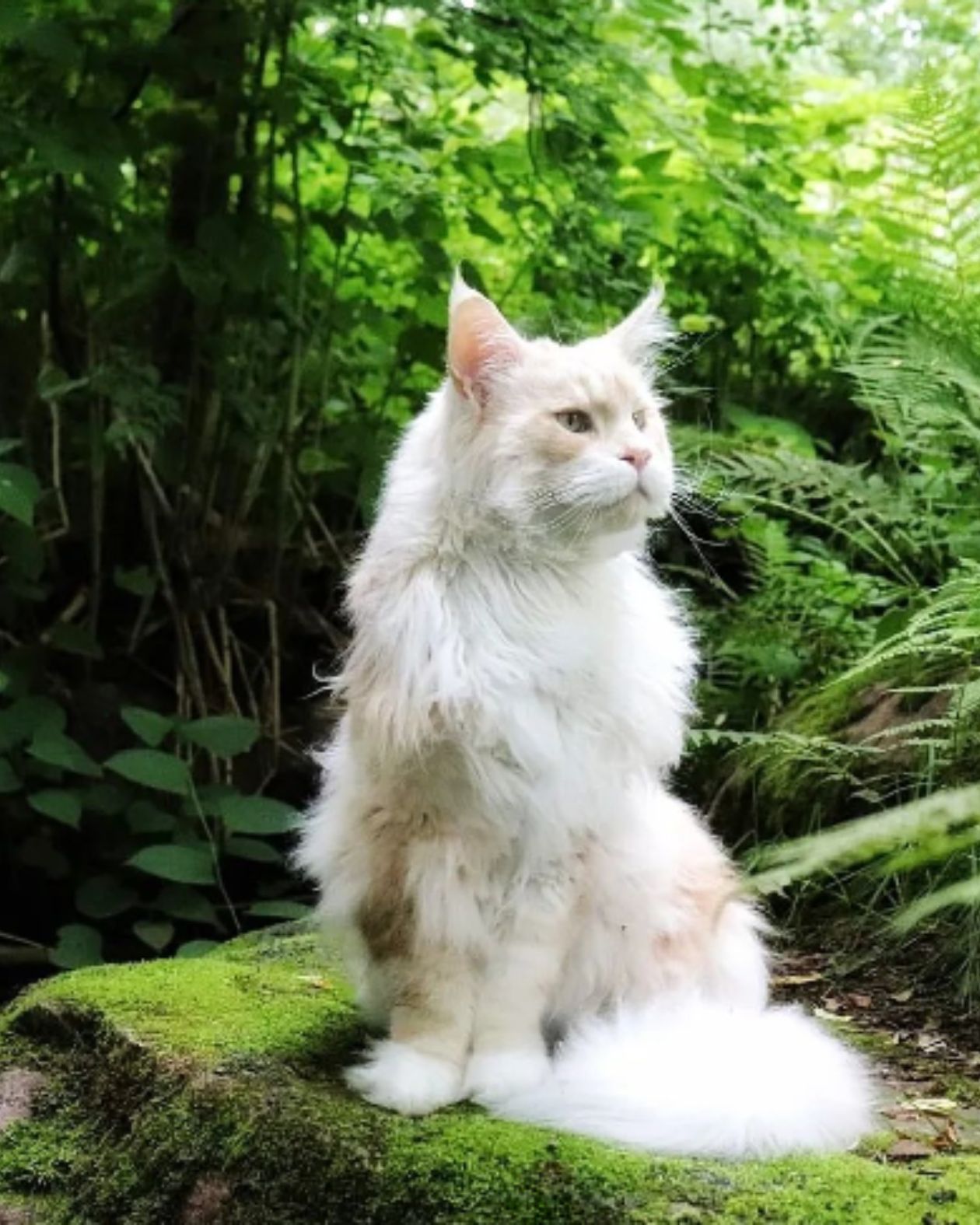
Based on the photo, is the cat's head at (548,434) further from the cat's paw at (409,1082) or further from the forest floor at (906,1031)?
the forest floor at (906,1031)

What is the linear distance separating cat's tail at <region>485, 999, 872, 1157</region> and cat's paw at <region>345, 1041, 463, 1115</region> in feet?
0.20

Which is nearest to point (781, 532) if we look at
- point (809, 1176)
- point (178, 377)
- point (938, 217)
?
point (938, 217)

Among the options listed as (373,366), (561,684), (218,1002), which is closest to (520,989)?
(561,684)

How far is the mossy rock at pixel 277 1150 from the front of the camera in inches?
62.7

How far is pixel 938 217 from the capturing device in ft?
9.14

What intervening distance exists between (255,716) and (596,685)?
2.24 m

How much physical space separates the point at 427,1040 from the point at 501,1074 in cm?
10

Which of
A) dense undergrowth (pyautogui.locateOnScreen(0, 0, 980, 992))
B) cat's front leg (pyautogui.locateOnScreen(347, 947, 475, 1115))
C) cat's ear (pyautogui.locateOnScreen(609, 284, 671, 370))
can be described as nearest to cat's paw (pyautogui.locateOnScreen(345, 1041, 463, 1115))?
cat's front leg (pyautogui.locateOnScreen(347, 947, 475, 1115))

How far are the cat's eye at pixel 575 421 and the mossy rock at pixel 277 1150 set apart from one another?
0.79m

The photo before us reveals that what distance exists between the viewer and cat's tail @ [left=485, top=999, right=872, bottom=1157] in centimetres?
169

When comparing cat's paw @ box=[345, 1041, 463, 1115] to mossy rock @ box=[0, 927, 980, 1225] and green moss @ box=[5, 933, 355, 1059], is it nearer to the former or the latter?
mossy rock @ box=[0, 927, 980, 1225]

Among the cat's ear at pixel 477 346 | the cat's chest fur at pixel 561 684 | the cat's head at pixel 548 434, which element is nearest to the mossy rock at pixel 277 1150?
the cat's chest fur at pixel 561 684

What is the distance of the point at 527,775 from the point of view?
70.1 inches

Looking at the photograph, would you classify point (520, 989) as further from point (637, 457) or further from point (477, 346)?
point (477, 346)
